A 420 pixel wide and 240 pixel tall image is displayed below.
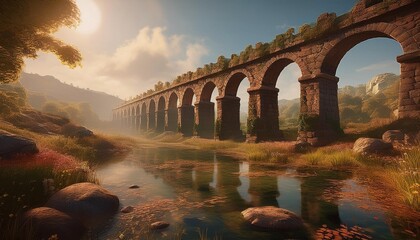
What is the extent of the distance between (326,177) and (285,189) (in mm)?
1982

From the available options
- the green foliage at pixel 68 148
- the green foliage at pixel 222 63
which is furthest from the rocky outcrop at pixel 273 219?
the green foliage at pixel 222 63

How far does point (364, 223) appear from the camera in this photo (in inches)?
146

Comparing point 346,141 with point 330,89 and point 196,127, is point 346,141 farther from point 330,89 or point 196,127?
point 196,127

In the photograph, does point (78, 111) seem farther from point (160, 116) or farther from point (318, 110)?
point (318, 110)

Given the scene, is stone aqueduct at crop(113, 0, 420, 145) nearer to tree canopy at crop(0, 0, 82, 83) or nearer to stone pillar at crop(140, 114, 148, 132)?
tree canopy at crop(0, 0, 82, 83)

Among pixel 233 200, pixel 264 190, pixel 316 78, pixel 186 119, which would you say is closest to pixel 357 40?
pixel 316 78

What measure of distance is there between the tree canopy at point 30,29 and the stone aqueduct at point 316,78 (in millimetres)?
11862

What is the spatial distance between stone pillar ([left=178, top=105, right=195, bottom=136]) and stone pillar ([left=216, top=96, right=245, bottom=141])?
708 cm

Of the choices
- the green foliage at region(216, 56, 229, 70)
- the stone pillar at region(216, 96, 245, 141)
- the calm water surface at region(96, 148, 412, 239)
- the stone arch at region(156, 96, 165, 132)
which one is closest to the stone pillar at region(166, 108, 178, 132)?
the stone arch at region(156, 96, 165, 132)

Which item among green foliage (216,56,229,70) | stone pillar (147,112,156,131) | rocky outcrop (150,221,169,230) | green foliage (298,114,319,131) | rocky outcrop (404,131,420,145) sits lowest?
rocky outcrop (150,221,169,230)

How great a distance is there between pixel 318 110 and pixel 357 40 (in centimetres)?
409

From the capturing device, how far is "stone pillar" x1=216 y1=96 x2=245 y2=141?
20.4 m

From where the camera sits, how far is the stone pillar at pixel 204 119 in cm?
2384

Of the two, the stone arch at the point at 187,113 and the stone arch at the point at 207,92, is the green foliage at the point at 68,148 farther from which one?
the stone arch at the point at 187,113
